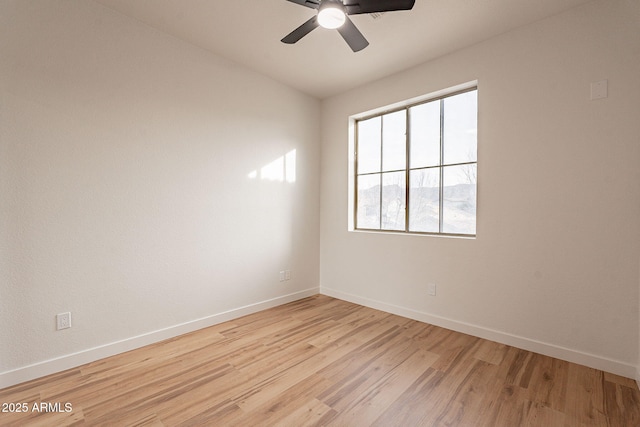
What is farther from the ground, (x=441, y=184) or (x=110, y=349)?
(x=441, y=184)

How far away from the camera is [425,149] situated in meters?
3.21

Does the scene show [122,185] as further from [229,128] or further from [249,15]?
[249,15]

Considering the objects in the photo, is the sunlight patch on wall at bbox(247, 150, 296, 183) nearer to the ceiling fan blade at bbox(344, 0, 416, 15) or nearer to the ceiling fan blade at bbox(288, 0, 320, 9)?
the ceiling fan blade at bbox(288, 0, 320, 9)

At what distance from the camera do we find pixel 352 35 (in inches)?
80.8

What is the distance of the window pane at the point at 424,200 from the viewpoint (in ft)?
10.2

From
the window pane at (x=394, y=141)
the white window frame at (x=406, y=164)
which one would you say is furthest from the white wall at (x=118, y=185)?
the window pane at (x=394, y=141)

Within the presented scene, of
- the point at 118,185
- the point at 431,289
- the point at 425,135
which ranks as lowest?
the point at 431,289

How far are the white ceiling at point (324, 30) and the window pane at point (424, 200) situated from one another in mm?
1221

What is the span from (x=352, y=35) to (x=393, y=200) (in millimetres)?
1963

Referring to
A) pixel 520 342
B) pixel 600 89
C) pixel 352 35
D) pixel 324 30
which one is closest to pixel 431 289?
pixel 520 342

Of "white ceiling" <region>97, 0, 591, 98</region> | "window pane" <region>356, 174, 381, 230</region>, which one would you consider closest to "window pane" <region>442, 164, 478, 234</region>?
"window pane" <region>356, 174, 381, 230</region>

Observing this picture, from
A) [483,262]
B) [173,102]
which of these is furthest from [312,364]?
[173,102]

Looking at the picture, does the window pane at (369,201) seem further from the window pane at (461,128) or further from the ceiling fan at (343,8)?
the ceiling fan at (343,8)

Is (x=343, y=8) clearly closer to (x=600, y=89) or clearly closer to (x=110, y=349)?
(x=600, y=89)
